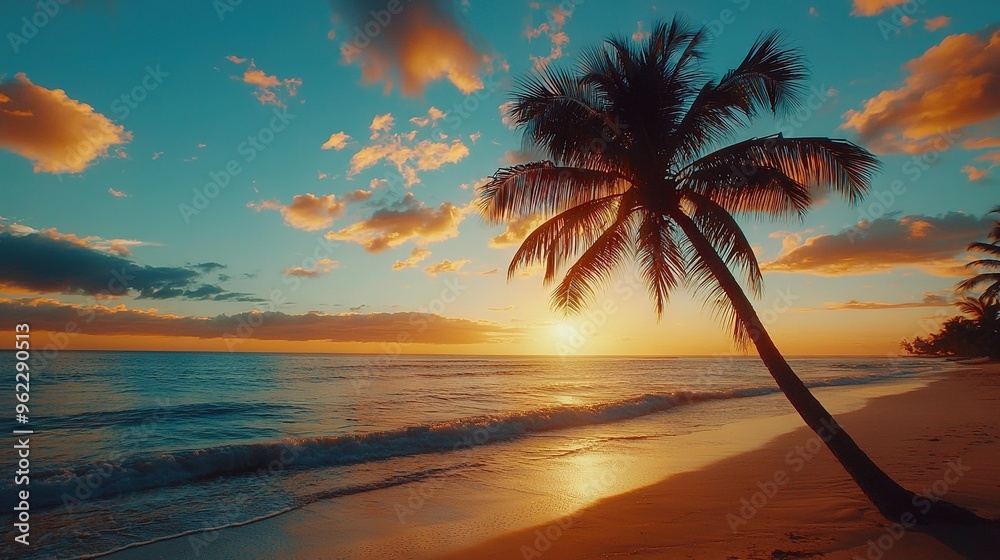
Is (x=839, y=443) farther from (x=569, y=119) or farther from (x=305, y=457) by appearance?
(x=305, y=457)

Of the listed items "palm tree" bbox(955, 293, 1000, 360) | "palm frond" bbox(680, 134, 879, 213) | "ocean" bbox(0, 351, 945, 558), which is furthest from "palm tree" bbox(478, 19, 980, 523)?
"palm tree" bbox(955, 293, 1000, 360)

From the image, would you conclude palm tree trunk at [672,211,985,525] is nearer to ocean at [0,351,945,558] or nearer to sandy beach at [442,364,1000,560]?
sandy beach at [442,364,1000,560]

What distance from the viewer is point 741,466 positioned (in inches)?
369

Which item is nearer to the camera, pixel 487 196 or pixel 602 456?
pixel 487 196

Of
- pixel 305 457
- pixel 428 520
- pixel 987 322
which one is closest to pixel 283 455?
pixel 305 457

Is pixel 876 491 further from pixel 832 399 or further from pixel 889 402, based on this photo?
pixel 832 399

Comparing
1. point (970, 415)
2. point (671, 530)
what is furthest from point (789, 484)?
point (970, 415)

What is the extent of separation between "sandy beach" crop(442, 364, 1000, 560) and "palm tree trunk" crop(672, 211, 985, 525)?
0.79 ft

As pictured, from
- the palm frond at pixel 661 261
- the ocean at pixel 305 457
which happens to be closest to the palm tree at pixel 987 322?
the ocean at pixel 305 457

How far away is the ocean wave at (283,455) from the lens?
27.6 feet

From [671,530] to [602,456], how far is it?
5181 mm

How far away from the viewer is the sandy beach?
4.69 metres

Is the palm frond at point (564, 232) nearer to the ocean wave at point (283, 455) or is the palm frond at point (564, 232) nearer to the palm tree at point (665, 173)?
the palm tree at point (665, 173)

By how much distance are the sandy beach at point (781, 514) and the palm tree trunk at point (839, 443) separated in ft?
0.79
